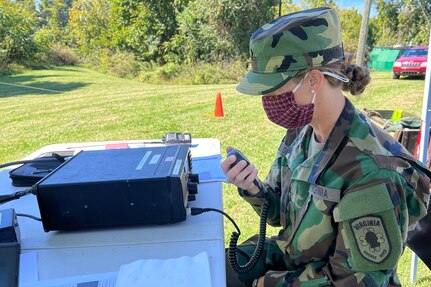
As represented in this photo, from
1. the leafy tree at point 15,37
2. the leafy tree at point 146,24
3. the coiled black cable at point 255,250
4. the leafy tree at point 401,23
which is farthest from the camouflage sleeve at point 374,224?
the leafy tree at point 401,23

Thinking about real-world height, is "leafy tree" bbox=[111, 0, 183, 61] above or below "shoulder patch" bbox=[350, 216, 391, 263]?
above

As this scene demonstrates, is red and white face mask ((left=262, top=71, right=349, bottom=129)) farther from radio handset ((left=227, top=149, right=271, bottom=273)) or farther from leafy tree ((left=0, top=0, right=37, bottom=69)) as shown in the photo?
leafy tree ((left=0, top=0, right=37, bottom=69))

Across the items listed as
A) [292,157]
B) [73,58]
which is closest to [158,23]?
[73,58]

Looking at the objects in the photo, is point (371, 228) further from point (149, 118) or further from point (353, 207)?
point (149, 118)

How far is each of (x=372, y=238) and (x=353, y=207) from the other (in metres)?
0.09

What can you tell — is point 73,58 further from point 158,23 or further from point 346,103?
point 346,103

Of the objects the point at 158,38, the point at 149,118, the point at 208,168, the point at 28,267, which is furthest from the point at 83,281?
the point at 158,38

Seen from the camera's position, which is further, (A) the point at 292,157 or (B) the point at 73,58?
(B) the point at 73,58

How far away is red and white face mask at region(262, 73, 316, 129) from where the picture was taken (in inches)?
49.4

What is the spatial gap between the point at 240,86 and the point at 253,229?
1.93 meters

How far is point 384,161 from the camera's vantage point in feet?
3.71

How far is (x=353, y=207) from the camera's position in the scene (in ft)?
A: 3.65

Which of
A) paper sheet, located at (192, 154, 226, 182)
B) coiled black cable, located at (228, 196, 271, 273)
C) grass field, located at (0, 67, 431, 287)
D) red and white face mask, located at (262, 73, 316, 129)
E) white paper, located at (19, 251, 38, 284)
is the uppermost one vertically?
red and white face mask, located at (262, 73, 316, 129)

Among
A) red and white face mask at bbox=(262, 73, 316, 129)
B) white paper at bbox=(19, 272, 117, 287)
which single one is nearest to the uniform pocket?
red and white face mask at bbox=(262, 73, 316, 129)
